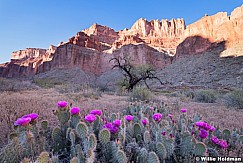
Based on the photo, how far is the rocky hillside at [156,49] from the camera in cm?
4222

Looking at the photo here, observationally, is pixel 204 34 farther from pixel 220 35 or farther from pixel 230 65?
pixel 230 65

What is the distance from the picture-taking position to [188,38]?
183ft

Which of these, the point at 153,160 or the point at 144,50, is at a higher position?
the point at 144,50

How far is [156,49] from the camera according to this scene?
72875mm

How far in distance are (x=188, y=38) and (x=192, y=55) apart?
32.1 feet

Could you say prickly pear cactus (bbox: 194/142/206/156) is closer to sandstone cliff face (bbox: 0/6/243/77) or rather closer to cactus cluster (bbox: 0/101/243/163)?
cactus cluster (bbox: 0/101/243/163)

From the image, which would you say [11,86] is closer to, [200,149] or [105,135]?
[105,135]

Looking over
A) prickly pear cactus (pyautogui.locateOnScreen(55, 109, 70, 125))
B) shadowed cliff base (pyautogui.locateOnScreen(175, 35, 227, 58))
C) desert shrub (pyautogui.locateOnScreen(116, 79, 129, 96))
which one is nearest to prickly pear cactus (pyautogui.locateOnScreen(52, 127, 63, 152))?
prickly pear cactus (pyautogui.locateOnScreen(55, 109, 70, 125))

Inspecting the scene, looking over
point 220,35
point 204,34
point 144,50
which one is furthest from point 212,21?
point 144,50

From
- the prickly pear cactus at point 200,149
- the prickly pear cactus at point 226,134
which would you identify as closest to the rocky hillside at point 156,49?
the prickly pear cactus at point 226,134

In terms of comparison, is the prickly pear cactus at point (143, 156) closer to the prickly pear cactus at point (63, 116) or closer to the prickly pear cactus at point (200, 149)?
the prickly pear cactus at point (200, 149)

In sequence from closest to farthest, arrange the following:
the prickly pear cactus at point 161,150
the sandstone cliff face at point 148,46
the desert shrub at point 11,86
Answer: the prickly pear cactus at point 161,150 < the desert shrub at point 11,86 < the sandstone cliff face at point 148,46

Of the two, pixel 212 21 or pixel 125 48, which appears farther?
pixel 125 48

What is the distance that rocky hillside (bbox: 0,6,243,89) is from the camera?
42.2 metres
